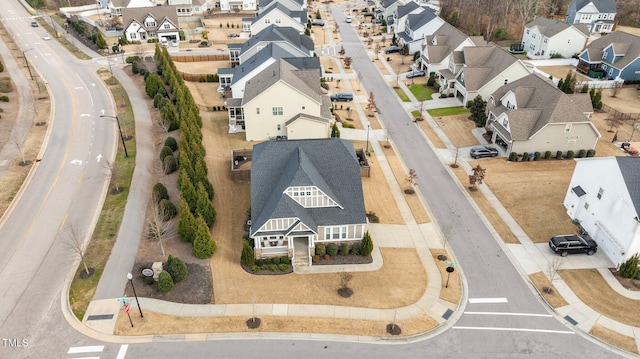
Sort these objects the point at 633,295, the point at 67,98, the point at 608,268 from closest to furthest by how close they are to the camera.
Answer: the point at 633,295 < the point at 608,268 < the point at 67,98

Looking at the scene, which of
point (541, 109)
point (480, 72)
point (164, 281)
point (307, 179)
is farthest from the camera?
point (480, 72)

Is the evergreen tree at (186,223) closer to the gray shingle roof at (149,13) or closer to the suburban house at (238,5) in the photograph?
the gray shingle roof at (149,13)

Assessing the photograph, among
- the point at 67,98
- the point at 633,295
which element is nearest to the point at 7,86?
the point at 67,98

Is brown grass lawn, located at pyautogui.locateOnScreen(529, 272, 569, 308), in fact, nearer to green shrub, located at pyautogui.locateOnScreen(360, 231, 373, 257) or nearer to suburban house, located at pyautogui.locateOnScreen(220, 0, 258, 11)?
green shrub, located at pyautogui.locateOnScreen(360, 231, 373, 257)

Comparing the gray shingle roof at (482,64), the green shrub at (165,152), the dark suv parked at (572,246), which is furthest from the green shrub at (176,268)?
the gray shingle roof at (482,64)

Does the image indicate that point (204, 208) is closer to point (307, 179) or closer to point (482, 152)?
point (307, 179)

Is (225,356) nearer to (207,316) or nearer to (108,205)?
(207,316)

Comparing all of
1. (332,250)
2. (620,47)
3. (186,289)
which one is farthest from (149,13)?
(620,47)
